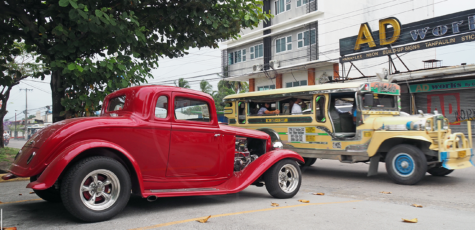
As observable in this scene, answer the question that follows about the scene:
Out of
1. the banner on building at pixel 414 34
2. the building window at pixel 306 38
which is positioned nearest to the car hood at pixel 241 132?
the banner on building at pixel 414 34

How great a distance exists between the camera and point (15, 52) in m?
9.50

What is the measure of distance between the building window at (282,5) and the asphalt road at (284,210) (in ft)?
76.5

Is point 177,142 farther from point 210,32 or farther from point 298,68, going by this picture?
point 298,68

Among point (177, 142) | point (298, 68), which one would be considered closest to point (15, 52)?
point (177, 142)

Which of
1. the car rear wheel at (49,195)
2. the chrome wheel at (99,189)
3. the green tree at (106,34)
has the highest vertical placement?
the green tree at (106,34)

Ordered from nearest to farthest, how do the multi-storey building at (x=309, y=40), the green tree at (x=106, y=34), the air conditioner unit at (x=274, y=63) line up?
the green tree at (x=106, y=34) < the multi-storey building at (x=309, y=40) < the air conditioner unit at (x=274, y=63)

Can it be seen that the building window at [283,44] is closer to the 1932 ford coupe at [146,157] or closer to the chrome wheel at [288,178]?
the 1932 ford coupe at [146,157]

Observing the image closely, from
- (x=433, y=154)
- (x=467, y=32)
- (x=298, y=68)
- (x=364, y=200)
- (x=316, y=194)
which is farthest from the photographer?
(x=298, y=68)

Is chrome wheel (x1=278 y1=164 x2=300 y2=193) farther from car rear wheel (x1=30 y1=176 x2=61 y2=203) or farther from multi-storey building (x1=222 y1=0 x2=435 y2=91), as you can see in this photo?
multi-storey building (x1=222 y1=0 x2=435 y2=91)

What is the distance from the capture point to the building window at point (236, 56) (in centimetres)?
3325

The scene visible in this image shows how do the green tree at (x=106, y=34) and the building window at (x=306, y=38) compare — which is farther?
the building window at (x=306, y=38)

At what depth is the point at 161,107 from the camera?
5211 mm

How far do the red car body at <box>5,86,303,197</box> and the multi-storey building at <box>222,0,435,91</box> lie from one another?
19715mm

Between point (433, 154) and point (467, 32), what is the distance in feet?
41.4
